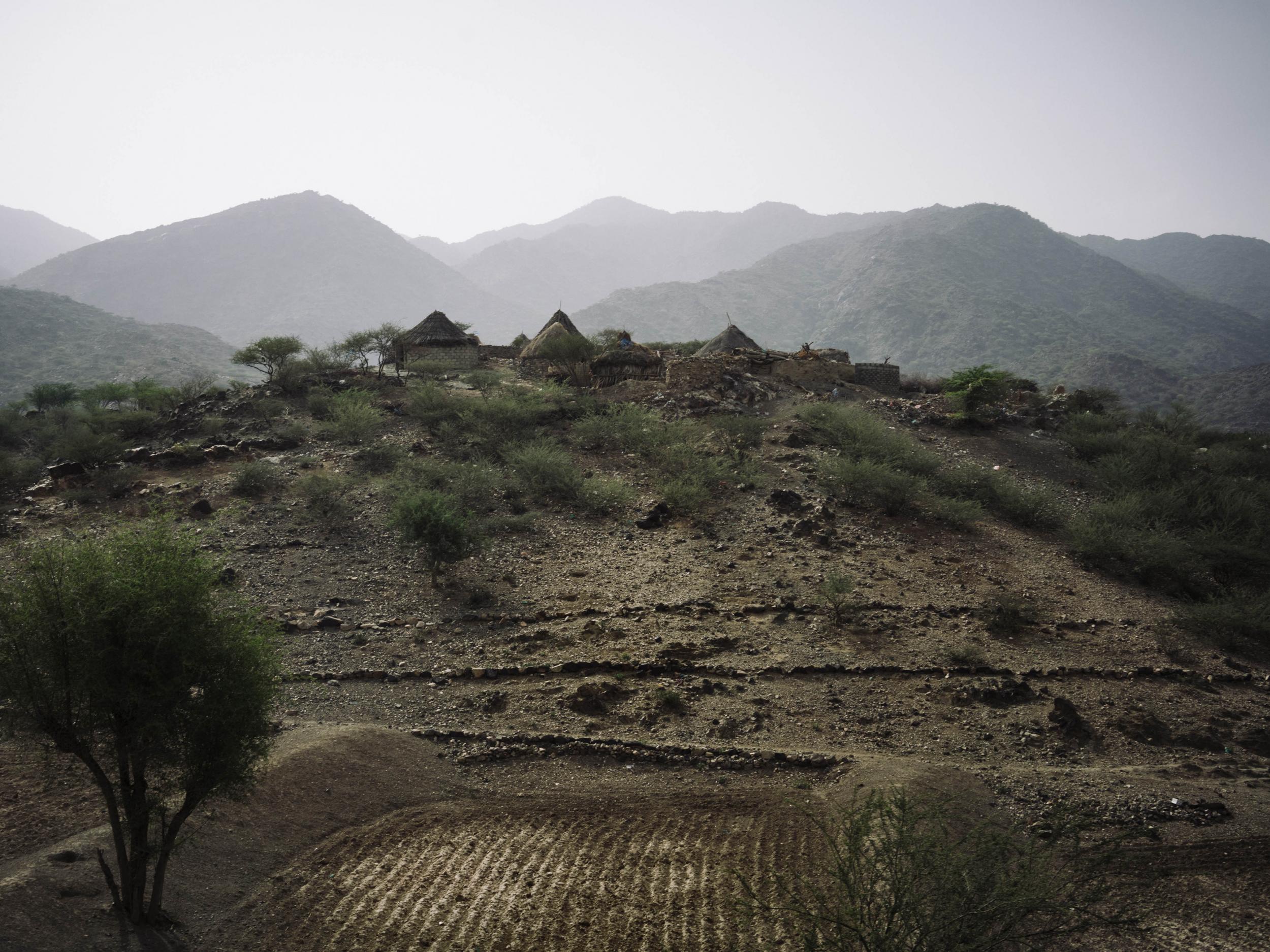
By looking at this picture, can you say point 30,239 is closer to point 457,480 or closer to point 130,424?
point 130,424

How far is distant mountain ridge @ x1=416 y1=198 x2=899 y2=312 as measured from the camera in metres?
147

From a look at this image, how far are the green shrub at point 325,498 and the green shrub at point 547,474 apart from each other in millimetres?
3237

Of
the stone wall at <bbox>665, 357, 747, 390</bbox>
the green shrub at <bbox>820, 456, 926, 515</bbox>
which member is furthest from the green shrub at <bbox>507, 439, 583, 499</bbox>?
the stone wall at <bbox>665, 357, 747, 390</bbox>

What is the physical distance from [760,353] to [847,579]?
14.0 metres

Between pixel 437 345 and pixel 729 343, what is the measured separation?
10420 millimetres

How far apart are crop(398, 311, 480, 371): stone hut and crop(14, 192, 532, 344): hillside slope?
7402 centimetres

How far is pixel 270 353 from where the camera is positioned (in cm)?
1969

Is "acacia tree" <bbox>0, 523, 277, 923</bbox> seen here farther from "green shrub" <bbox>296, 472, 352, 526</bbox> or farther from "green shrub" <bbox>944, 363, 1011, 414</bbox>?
"green shrub" <bbox>944, 363, 1011, 414</bbox>

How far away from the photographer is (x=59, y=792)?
17.2ft

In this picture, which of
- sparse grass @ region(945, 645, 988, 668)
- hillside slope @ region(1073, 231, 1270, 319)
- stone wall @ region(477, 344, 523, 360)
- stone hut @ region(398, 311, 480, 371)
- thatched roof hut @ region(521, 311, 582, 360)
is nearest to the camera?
sparse grass @ region(945, 645, 988, 668)

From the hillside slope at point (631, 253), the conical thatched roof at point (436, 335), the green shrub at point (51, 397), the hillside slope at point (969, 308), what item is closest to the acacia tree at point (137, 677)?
the conical thatched roof at point (436, 335)

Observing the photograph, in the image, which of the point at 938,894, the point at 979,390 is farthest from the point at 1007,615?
the point at 979,390

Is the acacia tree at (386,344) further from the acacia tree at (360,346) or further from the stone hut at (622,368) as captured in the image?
the stone hut at (622,368)

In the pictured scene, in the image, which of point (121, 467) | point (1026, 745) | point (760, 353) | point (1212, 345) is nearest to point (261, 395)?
point (121, 467)
